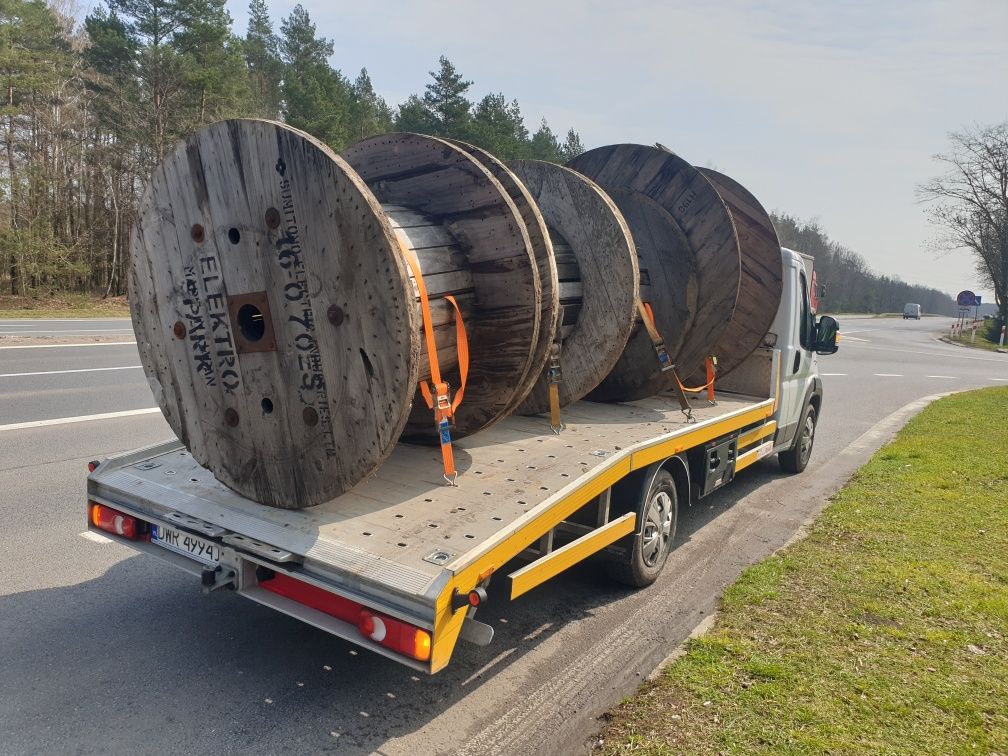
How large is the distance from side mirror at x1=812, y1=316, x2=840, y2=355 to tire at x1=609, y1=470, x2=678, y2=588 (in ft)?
9.87

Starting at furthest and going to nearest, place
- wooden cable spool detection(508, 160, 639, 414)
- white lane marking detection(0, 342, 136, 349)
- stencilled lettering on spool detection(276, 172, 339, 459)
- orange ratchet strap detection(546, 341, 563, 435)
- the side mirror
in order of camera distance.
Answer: white lane marking detection(0, 342, 136, 349) → the side mirror → wooden cable spool detection(508, 160, 639, 414) → orange ratchet strap detection(546, 341, 563, 435) → stencilled lettering on spool detection(276, 172, 339, 459)

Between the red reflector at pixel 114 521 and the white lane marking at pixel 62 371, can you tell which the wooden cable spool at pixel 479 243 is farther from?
the white lane marking at pixel 62 371

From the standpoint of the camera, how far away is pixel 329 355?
304 cm

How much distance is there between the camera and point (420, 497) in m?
3.37

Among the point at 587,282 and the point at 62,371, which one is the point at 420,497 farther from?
the point at 62,371

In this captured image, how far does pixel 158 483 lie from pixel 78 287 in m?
34.0

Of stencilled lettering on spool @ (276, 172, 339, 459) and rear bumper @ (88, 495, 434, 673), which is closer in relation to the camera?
rear bumper @ (88, 495, 434, 673)

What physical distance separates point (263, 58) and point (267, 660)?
42.5 meters

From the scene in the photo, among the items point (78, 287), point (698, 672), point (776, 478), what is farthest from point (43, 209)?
point (698, 672)

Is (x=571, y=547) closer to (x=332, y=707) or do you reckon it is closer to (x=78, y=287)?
(x=332, y=707)

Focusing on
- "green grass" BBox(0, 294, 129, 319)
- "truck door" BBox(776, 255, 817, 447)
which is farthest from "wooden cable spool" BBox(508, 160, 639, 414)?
"green grass" BBox(0, 294, 129, 319)

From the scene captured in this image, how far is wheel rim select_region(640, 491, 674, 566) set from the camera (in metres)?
4.35

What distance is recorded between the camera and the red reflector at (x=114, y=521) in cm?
350

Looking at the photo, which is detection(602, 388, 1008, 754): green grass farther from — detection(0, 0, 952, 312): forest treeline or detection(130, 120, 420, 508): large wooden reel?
detection(0, 0, 952, 312): forest treeline
